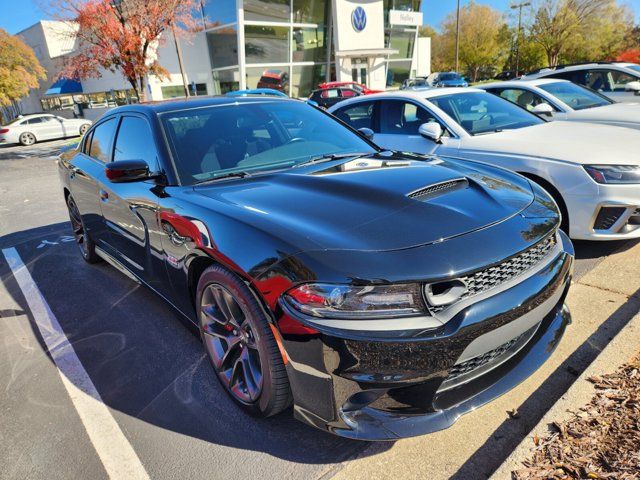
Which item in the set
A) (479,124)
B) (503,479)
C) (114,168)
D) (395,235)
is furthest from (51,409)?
(479,124)

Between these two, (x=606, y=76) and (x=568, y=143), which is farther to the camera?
(x=606, y=76)

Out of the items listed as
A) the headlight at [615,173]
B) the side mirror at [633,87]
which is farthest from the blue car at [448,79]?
the headlight at [615,173]

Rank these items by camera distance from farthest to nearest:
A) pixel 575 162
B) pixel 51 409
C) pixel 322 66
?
pixel 322 66, pixel 575 162, pixel 51 409

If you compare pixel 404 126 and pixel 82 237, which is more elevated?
pixel 404 126

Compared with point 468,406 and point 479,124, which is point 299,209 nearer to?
point 468,406

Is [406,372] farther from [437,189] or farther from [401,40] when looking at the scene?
[401,40]

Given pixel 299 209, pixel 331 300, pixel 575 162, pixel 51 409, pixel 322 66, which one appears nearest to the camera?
pixel 331 300

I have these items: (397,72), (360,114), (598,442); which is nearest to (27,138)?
Answer: (360,114)

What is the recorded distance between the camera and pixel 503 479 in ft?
5.86

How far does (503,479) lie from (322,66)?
34441 millimetres

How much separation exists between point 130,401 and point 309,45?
32724 mm

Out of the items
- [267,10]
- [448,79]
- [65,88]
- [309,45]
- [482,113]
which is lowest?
[448,79]

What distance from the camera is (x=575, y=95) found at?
23.6 feet

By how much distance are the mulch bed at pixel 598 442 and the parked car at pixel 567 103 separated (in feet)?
15.3
